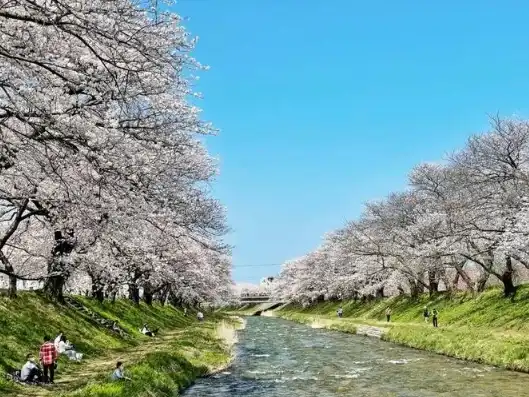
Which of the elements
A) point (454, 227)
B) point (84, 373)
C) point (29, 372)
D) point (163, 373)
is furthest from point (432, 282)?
point (29, 372)

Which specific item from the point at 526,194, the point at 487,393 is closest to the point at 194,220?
the point at 487,393

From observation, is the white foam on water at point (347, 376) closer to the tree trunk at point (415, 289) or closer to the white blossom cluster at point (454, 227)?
the white blossom cluster at point (454, 227)

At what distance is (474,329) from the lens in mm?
40094

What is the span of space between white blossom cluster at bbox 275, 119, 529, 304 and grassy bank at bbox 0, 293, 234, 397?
1988 cm

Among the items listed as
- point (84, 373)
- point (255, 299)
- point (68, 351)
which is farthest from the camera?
point (255, 299)

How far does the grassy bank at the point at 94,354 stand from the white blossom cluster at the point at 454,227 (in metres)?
19.9

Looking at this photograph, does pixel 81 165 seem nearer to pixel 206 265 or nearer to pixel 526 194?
pixel 526 194

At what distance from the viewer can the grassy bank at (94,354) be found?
1942 cm

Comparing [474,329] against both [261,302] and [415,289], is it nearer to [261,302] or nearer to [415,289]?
[415,289]

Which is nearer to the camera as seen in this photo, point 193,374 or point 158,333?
point 193,374

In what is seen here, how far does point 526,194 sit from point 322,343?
2103 centimetres

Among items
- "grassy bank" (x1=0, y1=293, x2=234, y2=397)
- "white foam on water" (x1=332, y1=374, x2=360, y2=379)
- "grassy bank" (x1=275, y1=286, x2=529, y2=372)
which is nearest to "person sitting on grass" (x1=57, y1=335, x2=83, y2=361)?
"grassy bank" (x1=0, y1=293, x2=234, y2=397)

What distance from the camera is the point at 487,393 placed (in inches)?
880

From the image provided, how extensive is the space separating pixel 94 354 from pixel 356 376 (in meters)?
14.1
